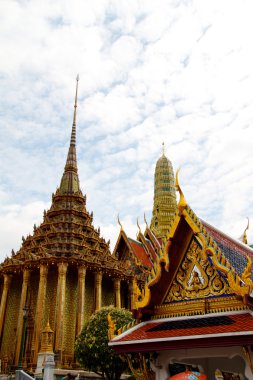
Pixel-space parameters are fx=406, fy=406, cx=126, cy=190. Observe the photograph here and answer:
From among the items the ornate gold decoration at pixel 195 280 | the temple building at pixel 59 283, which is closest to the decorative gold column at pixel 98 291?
the temple building at pixel 59 283

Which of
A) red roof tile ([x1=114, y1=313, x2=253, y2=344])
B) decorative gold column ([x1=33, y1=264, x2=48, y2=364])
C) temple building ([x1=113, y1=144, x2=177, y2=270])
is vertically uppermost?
temple building ([x1=113, y1=144, x2=177, y2=270])

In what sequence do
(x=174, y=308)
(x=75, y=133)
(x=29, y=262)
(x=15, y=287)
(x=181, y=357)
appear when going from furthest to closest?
1. (x=75, y=133)
2. (x=15, y=287)
3. (x=29, y=262)
4. (x=174, y=308)
5. (x=181, y=357)

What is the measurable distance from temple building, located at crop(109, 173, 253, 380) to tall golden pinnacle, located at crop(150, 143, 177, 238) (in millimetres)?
37829

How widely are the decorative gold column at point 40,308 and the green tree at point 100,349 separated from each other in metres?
7.55

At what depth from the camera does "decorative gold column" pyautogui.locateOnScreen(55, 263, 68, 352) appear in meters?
23.5

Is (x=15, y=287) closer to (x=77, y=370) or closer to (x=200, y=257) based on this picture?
(x=77, y=370)

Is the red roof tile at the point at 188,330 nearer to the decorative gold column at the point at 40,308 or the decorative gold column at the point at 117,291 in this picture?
the decorative gold column at the point at 40,308

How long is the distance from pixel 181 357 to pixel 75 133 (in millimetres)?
34882

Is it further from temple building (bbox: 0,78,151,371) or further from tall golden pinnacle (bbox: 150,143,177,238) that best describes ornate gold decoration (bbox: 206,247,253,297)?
tall golden pinnacle (bbox: 150,143,177,238)

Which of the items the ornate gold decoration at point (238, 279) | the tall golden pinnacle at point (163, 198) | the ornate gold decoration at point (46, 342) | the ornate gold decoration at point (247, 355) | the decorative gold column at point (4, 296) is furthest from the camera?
the tall golden pinnacle at point (163, 198)

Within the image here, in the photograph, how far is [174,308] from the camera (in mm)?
6473

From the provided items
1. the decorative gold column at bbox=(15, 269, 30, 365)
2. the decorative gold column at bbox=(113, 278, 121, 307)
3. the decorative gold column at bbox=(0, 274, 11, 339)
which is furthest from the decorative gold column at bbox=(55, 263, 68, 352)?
the decorative gold column at bbox=(0, 274, 11, 339)

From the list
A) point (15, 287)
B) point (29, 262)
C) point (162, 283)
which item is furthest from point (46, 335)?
point (162, 283)

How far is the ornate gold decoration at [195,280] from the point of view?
20.1ft
